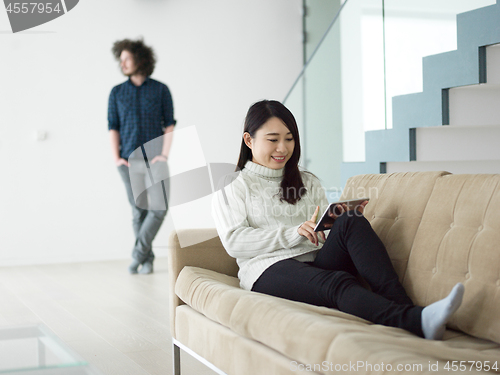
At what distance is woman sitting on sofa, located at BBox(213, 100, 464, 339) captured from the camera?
4.56ft

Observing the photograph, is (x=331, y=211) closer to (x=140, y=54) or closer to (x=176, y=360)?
(x=176, y=360)

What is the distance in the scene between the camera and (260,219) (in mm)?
1872

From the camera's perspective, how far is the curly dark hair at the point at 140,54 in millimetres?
4227

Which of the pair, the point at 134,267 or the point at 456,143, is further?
the point at 134,267

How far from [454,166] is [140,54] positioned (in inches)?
99.6

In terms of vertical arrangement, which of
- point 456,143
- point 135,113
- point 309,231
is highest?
point 135,113

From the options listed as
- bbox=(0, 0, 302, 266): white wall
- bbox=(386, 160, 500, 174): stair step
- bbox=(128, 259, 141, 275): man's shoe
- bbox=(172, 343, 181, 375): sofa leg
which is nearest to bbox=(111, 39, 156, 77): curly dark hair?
bbox=(0, 0, 302, 266): white wall

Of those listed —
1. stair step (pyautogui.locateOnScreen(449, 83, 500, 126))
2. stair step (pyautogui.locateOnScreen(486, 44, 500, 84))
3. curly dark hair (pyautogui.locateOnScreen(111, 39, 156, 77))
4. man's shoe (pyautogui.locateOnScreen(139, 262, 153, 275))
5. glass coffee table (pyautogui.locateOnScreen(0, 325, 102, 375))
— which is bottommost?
man's shoe (pyautogui.locateOnScreen(139, 262, 153, 275))

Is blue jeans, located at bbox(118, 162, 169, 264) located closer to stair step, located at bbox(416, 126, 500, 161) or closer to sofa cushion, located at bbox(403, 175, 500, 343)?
stair step, located at bbox(416, 126, 500, 161)

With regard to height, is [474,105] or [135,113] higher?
[135,113]

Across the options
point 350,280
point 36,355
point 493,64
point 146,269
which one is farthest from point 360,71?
point 36,355

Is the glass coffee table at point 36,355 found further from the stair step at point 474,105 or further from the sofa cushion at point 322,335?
the stair step at point 474,105

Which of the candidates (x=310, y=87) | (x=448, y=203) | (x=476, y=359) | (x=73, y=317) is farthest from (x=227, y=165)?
(x=476, y=359)

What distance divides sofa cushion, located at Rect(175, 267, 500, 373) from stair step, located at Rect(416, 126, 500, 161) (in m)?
1.49
